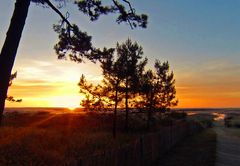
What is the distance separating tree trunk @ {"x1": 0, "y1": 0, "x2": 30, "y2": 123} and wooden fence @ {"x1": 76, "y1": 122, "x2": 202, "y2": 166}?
2929mm

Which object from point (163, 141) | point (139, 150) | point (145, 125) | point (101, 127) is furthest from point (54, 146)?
point (145, 125)

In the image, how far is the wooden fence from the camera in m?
10.2

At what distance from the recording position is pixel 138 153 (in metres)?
14.5

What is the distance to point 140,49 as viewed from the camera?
34.6m

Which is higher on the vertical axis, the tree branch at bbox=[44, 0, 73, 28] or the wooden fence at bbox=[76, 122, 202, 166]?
the tree branch at bbox=[44, 0, 73, 28]

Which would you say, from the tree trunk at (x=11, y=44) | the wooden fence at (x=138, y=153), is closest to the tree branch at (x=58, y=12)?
the tree trunk at (x=11, y=44)

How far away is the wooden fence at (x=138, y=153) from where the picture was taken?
1019cm

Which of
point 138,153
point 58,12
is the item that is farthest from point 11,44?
point 138,153

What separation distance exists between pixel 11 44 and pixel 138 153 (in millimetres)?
6918

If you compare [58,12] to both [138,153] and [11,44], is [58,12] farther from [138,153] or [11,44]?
[138,153]

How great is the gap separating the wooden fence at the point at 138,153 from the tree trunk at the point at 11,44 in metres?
2.93

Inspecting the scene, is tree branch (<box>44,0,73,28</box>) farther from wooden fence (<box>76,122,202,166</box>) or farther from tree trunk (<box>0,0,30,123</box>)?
wooden fence (<box>76,122,202,166</box>)

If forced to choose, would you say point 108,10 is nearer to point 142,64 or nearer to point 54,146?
point 54,146

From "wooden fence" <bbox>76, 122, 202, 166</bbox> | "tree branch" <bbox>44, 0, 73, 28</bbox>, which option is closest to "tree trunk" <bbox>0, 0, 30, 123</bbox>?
"tree branch" <bbox>44, 0, 73, 28</bbox>
